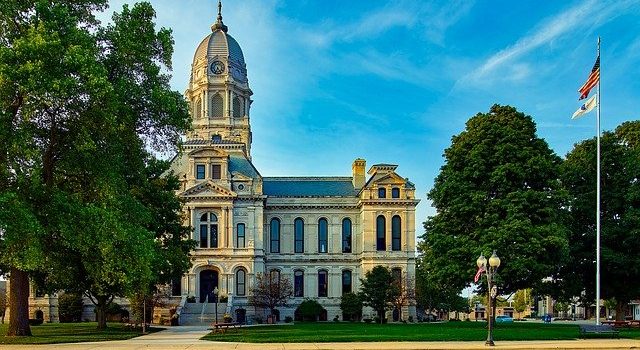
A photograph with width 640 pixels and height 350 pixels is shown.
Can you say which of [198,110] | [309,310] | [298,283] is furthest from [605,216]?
[198,110]

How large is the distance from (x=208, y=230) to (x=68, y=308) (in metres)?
14.5

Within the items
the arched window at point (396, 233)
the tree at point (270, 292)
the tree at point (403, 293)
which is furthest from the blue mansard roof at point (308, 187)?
the tree at point (403, 293)

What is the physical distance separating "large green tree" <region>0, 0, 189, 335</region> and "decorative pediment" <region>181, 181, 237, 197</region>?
115 ft

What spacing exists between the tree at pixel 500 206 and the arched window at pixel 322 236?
27.8m

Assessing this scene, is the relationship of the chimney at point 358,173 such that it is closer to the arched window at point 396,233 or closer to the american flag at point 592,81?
the arched window at point 396,233

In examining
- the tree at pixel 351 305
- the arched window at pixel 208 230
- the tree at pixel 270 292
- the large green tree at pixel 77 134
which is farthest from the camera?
the arched window at pixel 208 230

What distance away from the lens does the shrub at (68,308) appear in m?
64.1

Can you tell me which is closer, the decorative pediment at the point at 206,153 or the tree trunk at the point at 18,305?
the tree trunk at the point at 18,305


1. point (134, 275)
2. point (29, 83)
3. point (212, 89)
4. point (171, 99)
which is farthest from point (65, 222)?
point (212, 89)

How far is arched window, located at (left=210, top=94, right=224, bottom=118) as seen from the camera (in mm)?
82812

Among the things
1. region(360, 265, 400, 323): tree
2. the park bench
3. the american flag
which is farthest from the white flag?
region(360, 265, 400, 323): tree

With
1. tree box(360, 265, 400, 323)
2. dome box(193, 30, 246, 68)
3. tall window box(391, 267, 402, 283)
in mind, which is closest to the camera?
tree box(360, 265, 400, 323)

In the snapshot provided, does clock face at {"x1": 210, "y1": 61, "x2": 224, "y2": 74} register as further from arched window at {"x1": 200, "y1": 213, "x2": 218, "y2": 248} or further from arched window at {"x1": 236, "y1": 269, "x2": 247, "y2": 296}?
arched window at {"x1": 236, "y1": 269, "x2": 247, "y2": 296}

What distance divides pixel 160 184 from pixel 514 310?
115838 mm
